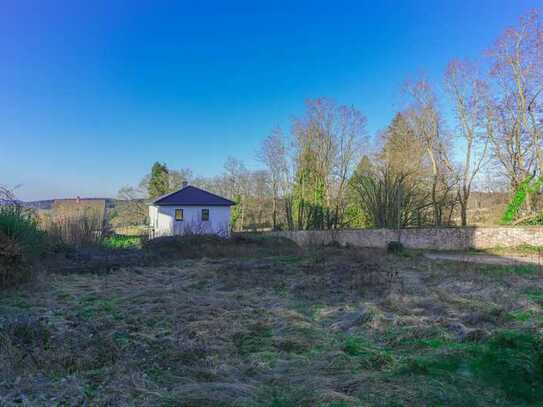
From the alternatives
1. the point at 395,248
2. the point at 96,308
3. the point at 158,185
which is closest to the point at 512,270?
the point at 395,248

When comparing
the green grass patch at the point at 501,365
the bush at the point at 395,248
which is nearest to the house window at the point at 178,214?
the bush at the point at 395,248

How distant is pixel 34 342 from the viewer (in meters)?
3.32

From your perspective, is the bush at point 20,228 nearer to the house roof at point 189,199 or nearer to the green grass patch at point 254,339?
the green grass patch at point 254,339

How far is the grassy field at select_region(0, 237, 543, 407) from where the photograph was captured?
7.98 ft

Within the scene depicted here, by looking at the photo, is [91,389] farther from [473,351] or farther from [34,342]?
[473,351]

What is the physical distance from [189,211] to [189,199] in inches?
32.8

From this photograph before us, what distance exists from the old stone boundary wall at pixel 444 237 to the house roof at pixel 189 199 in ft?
29.3

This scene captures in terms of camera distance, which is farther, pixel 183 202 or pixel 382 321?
pixel 183 202

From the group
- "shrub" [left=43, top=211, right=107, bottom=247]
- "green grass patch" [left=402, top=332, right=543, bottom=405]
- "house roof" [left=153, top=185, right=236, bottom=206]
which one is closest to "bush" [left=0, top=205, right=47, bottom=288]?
"shrub" [left=43, top=211, right=107, bottom=247]

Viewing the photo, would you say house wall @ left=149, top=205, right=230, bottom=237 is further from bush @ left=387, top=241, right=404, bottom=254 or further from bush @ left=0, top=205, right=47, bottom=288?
bush @ left=0, top=205, right=47, bottom=288

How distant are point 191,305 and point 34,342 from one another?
2.07 metres

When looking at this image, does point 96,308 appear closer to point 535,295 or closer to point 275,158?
point 535,295

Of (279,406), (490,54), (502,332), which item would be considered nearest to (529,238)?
(490,54)

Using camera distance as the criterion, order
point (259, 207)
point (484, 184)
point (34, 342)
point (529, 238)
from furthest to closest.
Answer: point (259, 207) → point (484, 184) → point (529, 238) → point (34, 342)
